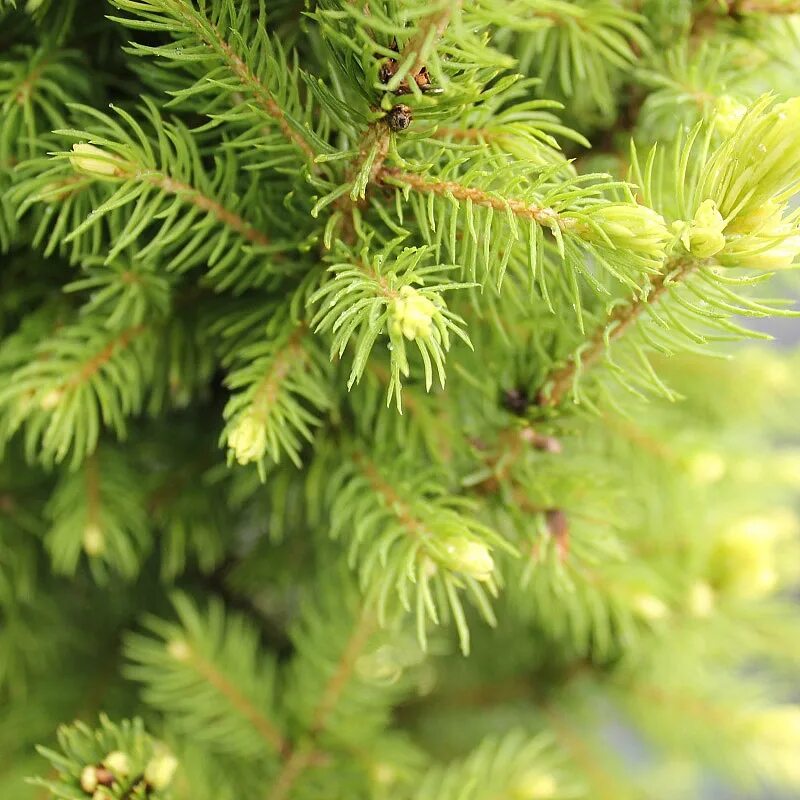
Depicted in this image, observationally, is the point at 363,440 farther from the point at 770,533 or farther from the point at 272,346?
the point at 770,533

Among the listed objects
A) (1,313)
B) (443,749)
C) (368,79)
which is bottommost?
(443,749)

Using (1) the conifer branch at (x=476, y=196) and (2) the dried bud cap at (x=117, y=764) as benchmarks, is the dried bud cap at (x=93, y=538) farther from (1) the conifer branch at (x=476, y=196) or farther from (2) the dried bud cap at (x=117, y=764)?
(1) the conifer branch at (x=476, y=196)

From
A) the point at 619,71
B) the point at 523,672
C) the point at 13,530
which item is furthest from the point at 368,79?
the point at 523,672

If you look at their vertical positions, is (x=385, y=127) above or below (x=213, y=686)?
above

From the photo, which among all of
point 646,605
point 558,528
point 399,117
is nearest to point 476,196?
point 399,117

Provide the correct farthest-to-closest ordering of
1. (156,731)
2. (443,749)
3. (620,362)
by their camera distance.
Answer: (443,749)
(156,731)
(620,362)

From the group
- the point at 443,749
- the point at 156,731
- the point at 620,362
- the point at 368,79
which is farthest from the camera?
the point at 443,749

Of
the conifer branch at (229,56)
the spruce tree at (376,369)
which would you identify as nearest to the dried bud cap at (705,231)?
the spruce tree at (376,369)

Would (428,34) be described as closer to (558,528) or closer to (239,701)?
(558,528)
